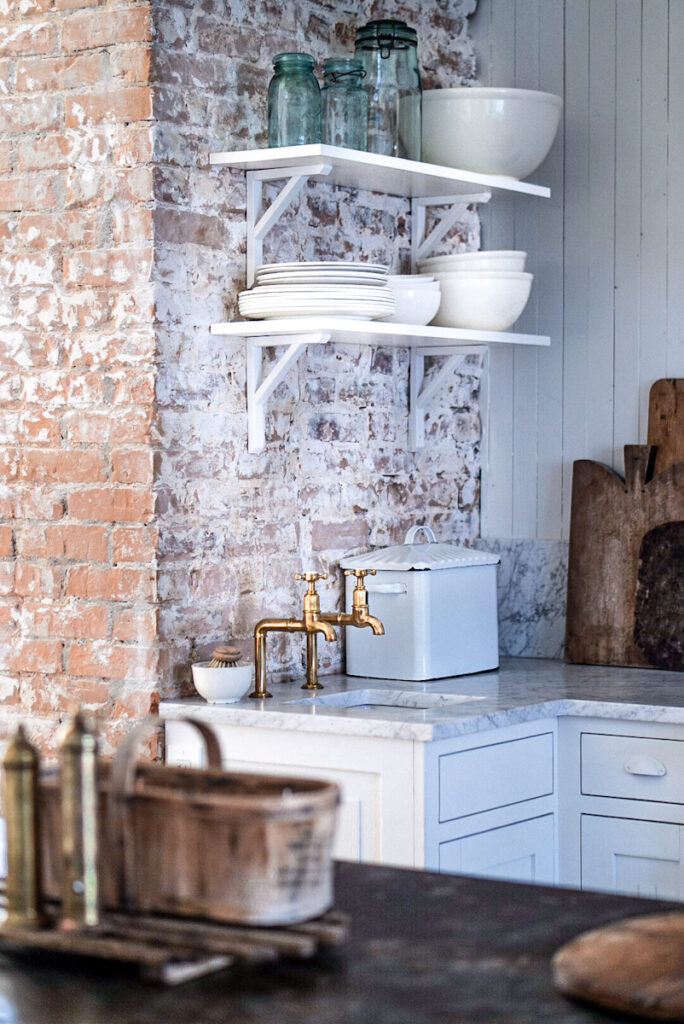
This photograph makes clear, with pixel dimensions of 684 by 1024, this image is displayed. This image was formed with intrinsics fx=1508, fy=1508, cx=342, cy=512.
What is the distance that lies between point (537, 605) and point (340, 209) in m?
1.13

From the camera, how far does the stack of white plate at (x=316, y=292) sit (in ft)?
10.1

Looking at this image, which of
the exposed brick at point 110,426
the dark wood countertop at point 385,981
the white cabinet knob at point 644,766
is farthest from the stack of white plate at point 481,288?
the dark wood countertop at point 385,981

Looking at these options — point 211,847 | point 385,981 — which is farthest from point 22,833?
point 385,981

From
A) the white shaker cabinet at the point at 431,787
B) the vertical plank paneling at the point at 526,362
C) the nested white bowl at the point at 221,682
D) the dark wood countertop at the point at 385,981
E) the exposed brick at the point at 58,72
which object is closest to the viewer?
the dark wood countertop at the point at 385,981

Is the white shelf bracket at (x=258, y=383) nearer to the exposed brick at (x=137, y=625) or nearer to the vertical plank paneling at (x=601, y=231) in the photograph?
the exposed brick at (x=137, y=625)

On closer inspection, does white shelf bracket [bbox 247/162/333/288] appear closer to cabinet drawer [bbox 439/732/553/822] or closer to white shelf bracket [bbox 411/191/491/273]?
white shelf bracket [bbox 411/191/491/273]

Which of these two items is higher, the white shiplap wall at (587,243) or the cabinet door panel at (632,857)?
the white shiplap wall at (587,243)

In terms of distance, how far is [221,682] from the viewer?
2998 millimetres

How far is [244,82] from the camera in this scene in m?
3.24

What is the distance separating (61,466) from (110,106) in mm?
747

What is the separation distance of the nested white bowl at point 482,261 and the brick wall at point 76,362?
0.84 m

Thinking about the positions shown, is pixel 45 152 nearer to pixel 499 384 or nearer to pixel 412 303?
pixel 412 303

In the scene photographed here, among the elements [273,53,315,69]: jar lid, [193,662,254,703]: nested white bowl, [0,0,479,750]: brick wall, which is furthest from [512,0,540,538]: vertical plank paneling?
[193,662,254,703]: nested white bowl

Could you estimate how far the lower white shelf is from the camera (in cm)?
306
